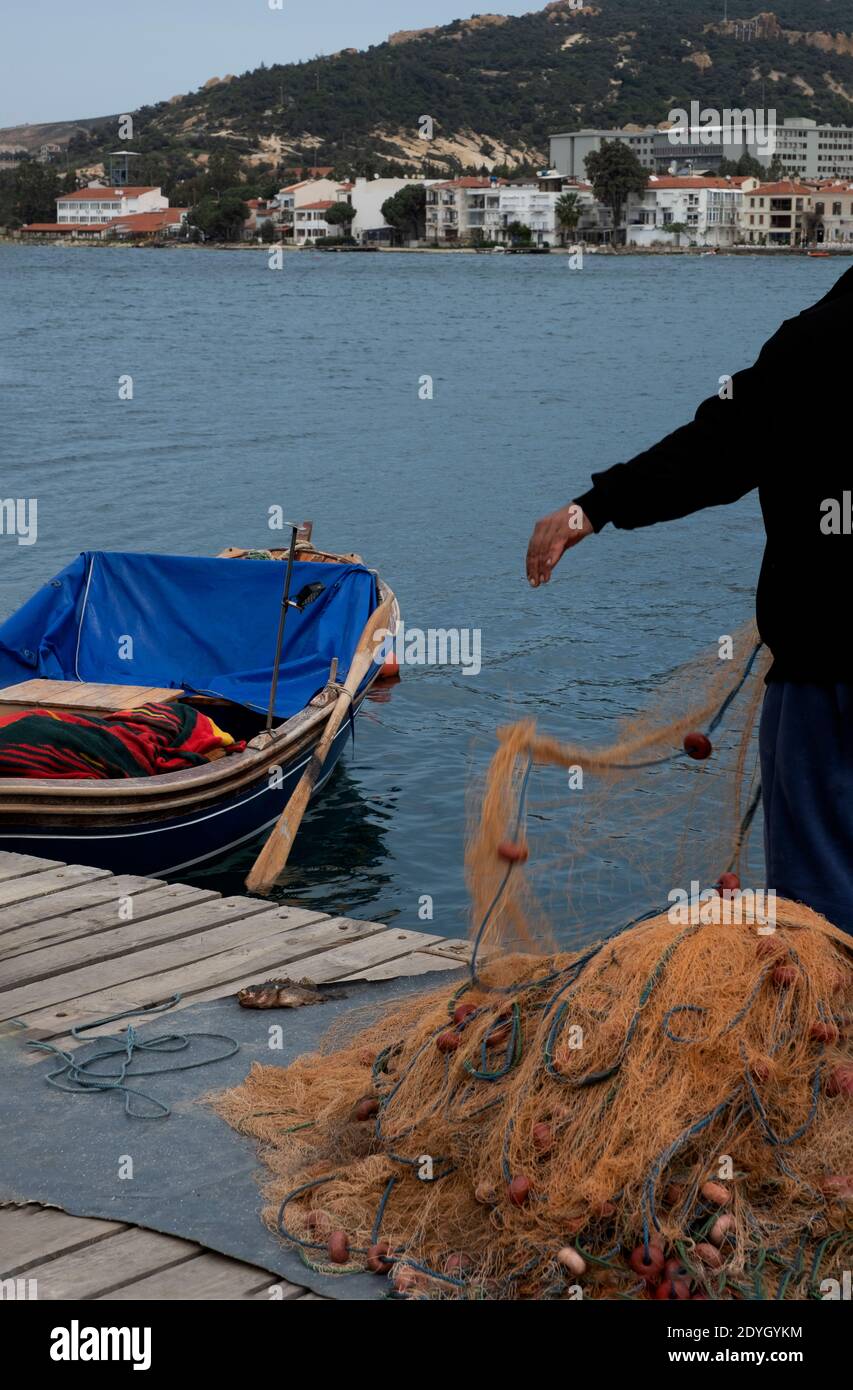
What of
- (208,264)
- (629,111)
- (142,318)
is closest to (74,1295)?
(142,318)

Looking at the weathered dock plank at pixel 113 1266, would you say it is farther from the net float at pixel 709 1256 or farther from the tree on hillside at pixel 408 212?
the tree on hillside at pixel 408 212

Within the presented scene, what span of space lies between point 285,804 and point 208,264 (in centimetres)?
15146

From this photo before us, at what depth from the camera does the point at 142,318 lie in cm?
7856

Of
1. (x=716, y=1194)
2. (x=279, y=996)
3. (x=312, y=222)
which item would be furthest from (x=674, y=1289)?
(x=312, y=222)

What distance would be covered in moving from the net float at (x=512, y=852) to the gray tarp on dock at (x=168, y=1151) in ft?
2.12

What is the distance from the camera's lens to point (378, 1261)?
3656mm

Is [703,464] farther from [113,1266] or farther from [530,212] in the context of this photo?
[530,212]

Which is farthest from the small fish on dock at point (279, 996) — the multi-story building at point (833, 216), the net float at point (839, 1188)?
the multi-story building at point (833, 216)

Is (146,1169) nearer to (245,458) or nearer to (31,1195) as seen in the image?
(31,1195)

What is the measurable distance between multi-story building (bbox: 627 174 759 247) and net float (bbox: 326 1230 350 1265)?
577ft

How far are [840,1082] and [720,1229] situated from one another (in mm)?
457

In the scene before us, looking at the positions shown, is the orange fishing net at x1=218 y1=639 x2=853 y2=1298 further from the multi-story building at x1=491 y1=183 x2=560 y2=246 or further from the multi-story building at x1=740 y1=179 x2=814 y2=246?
the multi-story building at x1=740 y1=179 x2=814 y2=246

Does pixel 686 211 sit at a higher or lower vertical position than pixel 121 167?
lower

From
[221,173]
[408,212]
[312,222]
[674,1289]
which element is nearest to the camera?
[674,1289]
